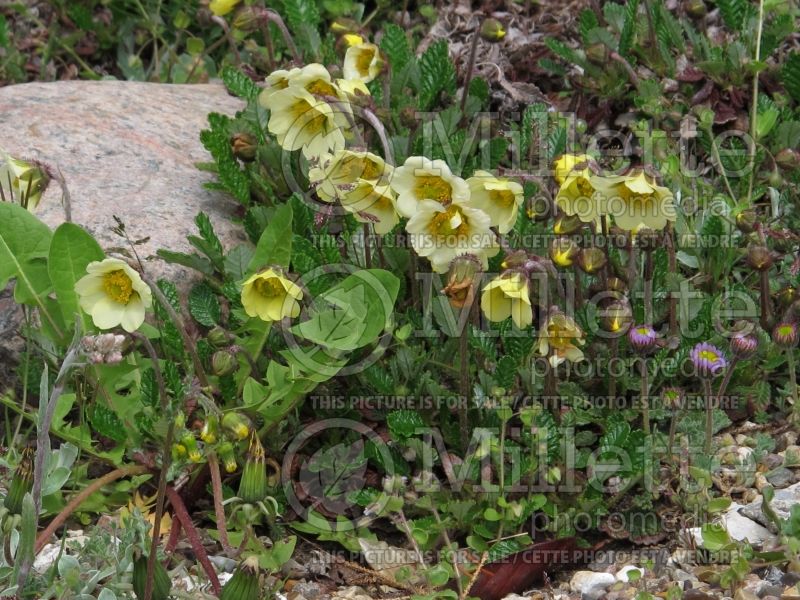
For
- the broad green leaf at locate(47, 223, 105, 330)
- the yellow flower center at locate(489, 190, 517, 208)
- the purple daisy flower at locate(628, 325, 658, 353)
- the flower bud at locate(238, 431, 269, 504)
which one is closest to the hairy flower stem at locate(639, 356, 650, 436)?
the purple daisy flower at locate(628, 325, 658, 353)

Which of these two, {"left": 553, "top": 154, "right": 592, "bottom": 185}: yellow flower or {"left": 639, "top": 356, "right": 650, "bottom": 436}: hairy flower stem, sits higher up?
{"left": 553, "top": 154, "right": 592, "bottom": 185}: yellow flower

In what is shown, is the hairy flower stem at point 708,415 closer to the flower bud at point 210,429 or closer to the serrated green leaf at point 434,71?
the flower bud at point 210,429

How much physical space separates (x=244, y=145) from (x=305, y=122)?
52 centimetres

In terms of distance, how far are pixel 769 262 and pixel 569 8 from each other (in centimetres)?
226

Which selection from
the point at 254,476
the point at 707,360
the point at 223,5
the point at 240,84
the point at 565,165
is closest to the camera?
the point at 254,476

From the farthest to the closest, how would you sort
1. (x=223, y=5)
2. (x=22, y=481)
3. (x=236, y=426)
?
(x=223, y=5) < (x=236, y=426) < (x=22, y=481)

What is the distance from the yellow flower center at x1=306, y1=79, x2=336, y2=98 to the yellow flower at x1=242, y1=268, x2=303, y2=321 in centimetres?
62

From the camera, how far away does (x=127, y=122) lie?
173 inches

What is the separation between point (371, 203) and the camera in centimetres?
321

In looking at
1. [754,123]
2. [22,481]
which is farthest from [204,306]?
[754,123]

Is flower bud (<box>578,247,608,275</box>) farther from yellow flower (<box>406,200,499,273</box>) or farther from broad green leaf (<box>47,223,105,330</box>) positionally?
broad green leaf (<box>47,223,105,330</box>)

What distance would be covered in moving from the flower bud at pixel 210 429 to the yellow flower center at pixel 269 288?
0.40 metres

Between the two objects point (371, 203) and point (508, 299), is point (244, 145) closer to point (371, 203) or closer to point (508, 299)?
point (371, 203)

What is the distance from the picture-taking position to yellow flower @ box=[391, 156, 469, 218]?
2941mm
